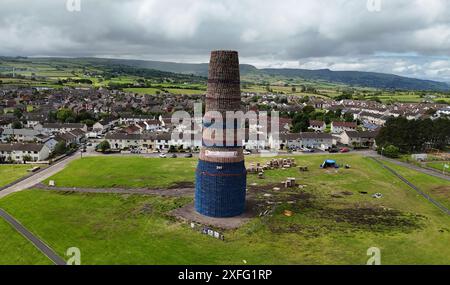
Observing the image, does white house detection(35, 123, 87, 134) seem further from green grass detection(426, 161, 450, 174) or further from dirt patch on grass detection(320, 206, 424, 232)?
green grass detection(426, 161, 450, 174)

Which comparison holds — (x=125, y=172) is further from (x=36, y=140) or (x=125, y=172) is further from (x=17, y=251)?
(x=36, y=140)

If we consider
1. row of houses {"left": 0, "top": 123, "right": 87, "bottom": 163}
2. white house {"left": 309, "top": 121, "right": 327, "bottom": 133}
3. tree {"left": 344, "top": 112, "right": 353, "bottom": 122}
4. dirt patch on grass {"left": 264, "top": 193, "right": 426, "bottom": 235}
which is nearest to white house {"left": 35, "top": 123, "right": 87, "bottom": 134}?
row of houses {"left": 0, "top": 123, "right": 87, "bottom": 163}

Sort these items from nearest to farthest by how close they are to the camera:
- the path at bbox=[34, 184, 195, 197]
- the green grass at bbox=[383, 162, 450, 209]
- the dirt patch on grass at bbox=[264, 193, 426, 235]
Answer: the dirt patch on grass at bbox=[264, 193, 426, 235] < the green grass at bbox=[383, 162, 450, 209] < the path at bbox=[34, 184, 195, 197]

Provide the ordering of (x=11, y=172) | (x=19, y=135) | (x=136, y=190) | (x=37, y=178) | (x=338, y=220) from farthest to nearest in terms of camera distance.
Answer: (x=19, y=135) → (x=11, y=172) → (x=37, y=178) → (x=136, y=190) → (x=338, y=220)

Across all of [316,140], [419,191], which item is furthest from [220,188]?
[316,140]

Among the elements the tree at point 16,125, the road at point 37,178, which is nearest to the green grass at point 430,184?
the road at point 37,178

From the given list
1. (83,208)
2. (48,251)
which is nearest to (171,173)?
(83,208)
